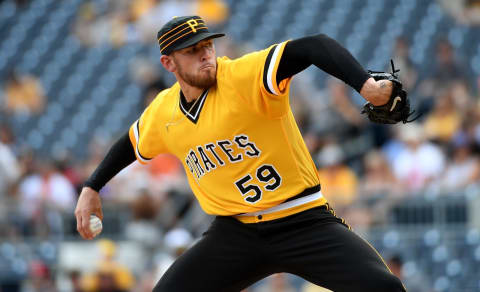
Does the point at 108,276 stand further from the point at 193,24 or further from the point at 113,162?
the point at 193,24

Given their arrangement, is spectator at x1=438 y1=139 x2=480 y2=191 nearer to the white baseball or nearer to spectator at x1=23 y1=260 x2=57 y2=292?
spectator at x1=23 y1=260 x2=57 y2=292

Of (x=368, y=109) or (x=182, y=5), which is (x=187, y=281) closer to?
(x=368, y=109)

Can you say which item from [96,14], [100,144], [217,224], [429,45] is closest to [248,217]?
[217,224]

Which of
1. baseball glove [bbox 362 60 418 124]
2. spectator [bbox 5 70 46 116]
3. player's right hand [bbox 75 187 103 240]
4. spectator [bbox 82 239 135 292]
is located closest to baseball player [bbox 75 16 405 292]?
baseball glove [bbox 362 60 418 124]

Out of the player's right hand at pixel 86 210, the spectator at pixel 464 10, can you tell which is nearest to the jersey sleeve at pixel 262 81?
the player's right hand at pixel 86 210

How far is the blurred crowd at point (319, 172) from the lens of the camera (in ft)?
28.4

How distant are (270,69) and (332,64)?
40 cm

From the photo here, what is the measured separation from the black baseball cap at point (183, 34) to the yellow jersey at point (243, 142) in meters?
0.22

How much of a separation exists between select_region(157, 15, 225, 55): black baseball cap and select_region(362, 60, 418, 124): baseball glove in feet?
3.52

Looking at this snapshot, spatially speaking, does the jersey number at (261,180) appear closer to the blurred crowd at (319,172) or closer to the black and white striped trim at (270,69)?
the black and white striped trim at (270,69)

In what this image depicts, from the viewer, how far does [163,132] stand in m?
5.10

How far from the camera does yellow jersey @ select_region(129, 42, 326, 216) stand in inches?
178

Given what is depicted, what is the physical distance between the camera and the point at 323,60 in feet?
13.3

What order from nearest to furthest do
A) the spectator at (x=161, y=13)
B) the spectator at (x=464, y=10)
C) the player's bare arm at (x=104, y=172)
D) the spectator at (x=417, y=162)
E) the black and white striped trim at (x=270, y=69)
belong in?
the black and white striped trim at (x=270, y=69) < the player's bare arm at (x=104, y=172) < the spectator at (x=417, y=162) < the spectator at (x=464, y=10) < the spectator at (x=161, y=13)
